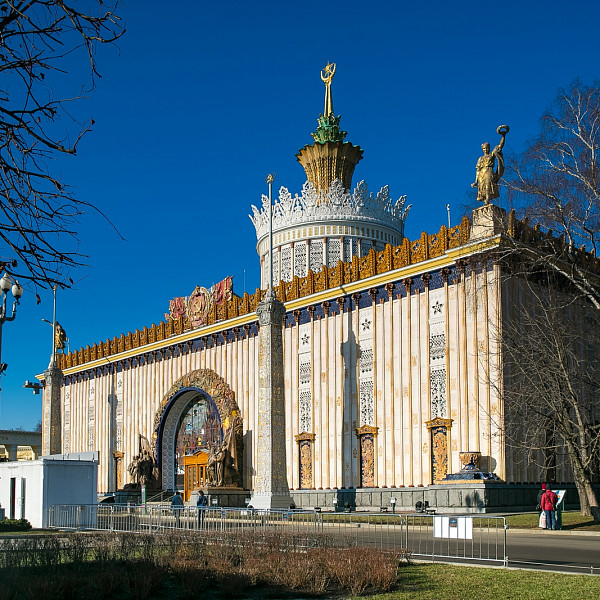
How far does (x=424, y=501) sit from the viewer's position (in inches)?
1297

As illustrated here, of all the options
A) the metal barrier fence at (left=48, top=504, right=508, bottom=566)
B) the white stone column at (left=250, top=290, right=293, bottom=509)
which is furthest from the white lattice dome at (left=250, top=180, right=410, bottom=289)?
the metal barrier fence at (left=48, top=504, right=508, bottom=566)

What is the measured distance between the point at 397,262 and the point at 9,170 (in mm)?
29916

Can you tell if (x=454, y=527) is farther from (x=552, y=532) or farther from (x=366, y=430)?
(x=366, y=430)

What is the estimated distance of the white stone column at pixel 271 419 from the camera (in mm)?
34562

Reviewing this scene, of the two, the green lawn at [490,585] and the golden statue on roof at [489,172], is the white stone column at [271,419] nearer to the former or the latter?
the golden statue on roof at [489,172]

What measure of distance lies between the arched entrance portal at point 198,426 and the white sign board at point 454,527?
88.9ft

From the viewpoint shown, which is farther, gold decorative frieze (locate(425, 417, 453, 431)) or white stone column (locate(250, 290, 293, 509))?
white stone column (locate(250, 290, 293, 509))

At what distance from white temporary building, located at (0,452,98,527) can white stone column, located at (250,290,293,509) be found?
23.9ft

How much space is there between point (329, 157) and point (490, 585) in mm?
40642

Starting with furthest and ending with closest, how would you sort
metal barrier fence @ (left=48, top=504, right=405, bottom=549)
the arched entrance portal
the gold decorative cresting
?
the gold decorative cresting, the arched entrance portal, metal barrier fence @ (left=48, top=504, right=405, bottom=549)

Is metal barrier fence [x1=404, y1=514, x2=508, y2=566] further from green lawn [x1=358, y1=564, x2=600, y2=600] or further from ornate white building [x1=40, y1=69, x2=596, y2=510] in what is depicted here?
ornate white building [x1=40, y1=69, x2=596, y2=510]

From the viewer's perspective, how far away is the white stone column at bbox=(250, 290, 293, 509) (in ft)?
113

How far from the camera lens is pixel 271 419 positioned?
114ft

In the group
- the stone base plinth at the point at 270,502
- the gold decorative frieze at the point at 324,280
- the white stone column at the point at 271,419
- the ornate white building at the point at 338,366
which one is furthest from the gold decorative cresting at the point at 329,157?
the stone base plinth at the point at 270,502
